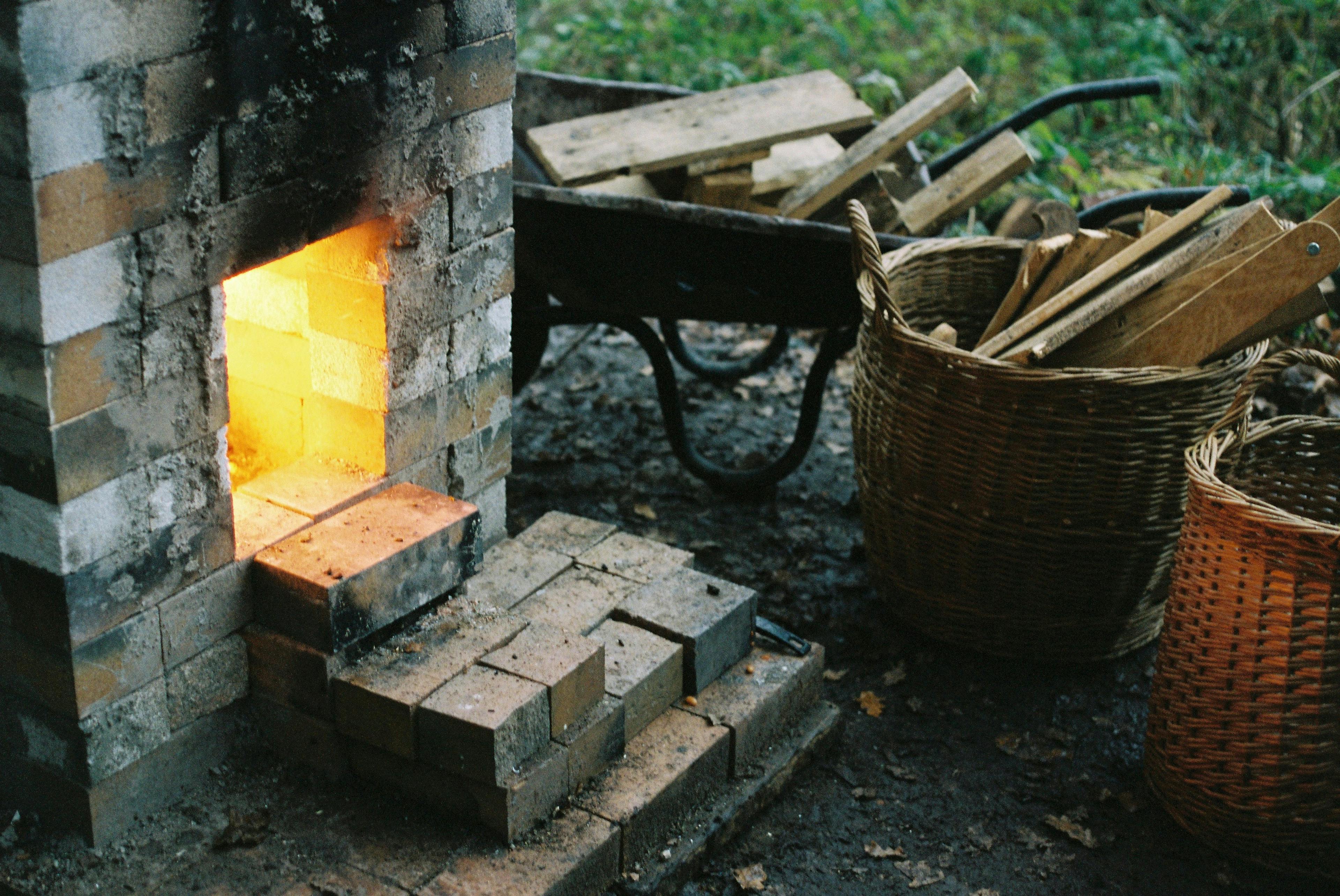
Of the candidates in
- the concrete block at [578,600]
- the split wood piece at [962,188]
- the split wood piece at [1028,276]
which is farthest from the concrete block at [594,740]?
the split wood piece at [962,188]

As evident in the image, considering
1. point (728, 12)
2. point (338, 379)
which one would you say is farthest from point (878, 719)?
point (728, 12)

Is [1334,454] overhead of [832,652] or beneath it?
overhead

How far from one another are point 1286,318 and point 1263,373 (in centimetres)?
21

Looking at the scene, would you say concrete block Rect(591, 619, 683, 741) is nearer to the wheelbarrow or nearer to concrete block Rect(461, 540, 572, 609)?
concrete block Rect(461, 540, 572, 609)

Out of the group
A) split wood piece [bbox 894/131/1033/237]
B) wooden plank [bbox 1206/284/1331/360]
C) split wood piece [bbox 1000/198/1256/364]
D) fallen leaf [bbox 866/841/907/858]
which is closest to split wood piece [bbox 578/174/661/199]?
split wood piece [bbox 894/131/1033/237]

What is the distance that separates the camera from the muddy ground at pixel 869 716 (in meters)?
3.31

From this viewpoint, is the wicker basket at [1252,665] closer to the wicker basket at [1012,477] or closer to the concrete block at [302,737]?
the wicker basket at [1012,477]

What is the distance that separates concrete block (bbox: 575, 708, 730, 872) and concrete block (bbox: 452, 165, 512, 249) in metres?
1.29

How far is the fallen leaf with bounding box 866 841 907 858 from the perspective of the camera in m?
3.34

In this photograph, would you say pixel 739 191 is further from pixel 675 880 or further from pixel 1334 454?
pixel 675 880

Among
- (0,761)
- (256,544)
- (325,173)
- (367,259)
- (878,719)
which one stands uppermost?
(325,173)

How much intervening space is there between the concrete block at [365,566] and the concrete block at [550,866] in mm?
564

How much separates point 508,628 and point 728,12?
6.24 metres

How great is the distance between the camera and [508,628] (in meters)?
3.22
